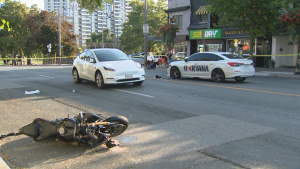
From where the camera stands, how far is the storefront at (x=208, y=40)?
2866 centimetres

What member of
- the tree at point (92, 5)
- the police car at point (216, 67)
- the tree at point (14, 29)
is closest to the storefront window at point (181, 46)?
the police car at point (216, 67)

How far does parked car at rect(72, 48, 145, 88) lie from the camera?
1142cm

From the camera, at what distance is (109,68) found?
448 inches

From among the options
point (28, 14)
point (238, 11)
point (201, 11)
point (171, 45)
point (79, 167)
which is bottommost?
point (79, 167)

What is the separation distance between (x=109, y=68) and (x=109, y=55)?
121 cm

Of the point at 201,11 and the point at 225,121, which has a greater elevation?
the point at 201,11

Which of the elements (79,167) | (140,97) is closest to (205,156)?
(79,167)

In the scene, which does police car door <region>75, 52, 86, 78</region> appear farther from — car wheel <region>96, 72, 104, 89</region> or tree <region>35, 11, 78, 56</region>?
tree <region>35, 11, 78, 56</region>

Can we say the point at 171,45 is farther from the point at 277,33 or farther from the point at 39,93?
the point at 39,93

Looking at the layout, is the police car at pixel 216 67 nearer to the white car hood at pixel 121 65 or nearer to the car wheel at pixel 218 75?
the car wheel at pixel 218 75

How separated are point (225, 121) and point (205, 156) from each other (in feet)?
7.26

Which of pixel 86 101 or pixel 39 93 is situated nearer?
pixel 86 101

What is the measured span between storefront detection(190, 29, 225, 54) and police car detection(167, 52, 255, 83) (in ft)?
40.4

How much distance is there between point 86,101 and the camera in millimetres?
9062
